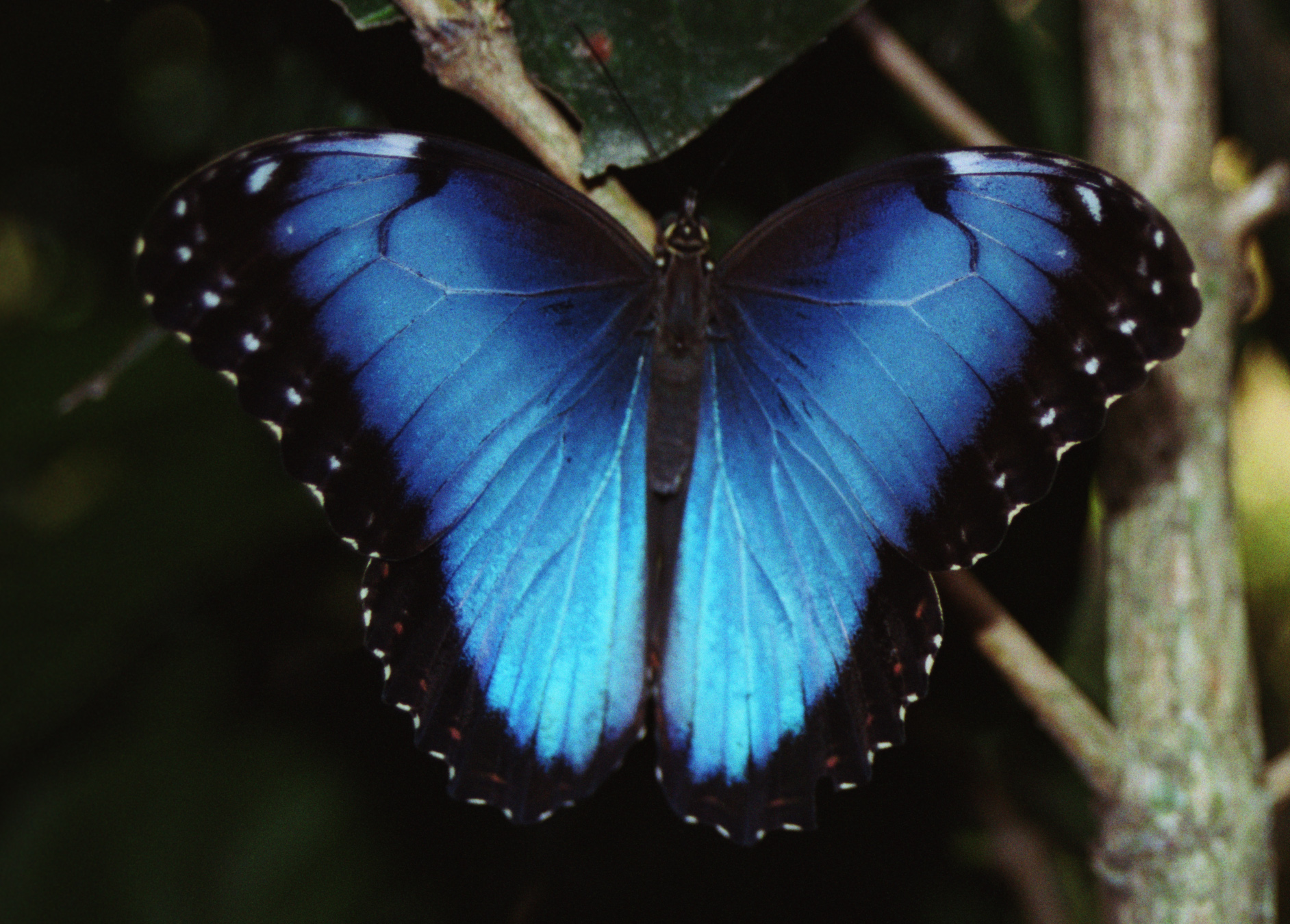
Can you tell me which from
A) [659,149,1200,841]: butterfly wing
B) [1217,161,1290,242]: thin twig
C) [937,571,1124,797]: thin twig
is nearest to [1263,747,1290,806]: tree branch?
[937,571,1124,797]: thin twig

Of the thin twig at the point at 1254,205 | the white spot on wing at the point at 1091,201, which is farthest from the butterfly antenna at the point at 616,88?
the thin twig at the point at 1254,205

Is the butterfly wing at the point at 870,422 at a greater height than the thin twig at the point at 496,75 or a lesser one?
lesser

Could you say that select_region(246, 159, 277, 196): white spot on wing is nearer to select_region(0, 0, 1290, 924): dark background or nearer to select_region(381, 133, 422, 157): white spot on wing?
select_region(381, 133, 422, 157): white spot on wing

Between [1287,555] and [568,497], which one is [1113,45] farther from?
[1287,555]

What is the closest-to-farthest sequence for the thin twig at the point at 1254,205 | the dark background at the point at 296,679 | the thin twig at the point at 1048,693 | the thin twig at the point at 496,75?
the thin twig at the point at 496,75 < the thin twig at the point at 1048,693 < the thin twig at the point at 1254,205 < the dark background at the point at 296,679

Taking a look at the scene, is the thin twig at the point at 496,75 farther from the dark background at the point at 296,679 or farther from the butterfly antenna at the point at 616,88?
the dark background at the point at 296,679

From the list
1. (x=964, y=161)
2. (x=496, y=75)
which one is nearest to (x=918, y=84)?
(x=964, y=161)

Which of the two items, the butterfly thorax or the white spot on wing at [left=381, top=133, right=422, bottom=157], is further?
the butterfly thorax

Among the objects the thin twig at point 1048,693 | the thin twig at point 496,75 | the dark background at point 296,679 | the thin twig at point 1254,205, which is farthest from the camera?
the dark background at point 296,679
